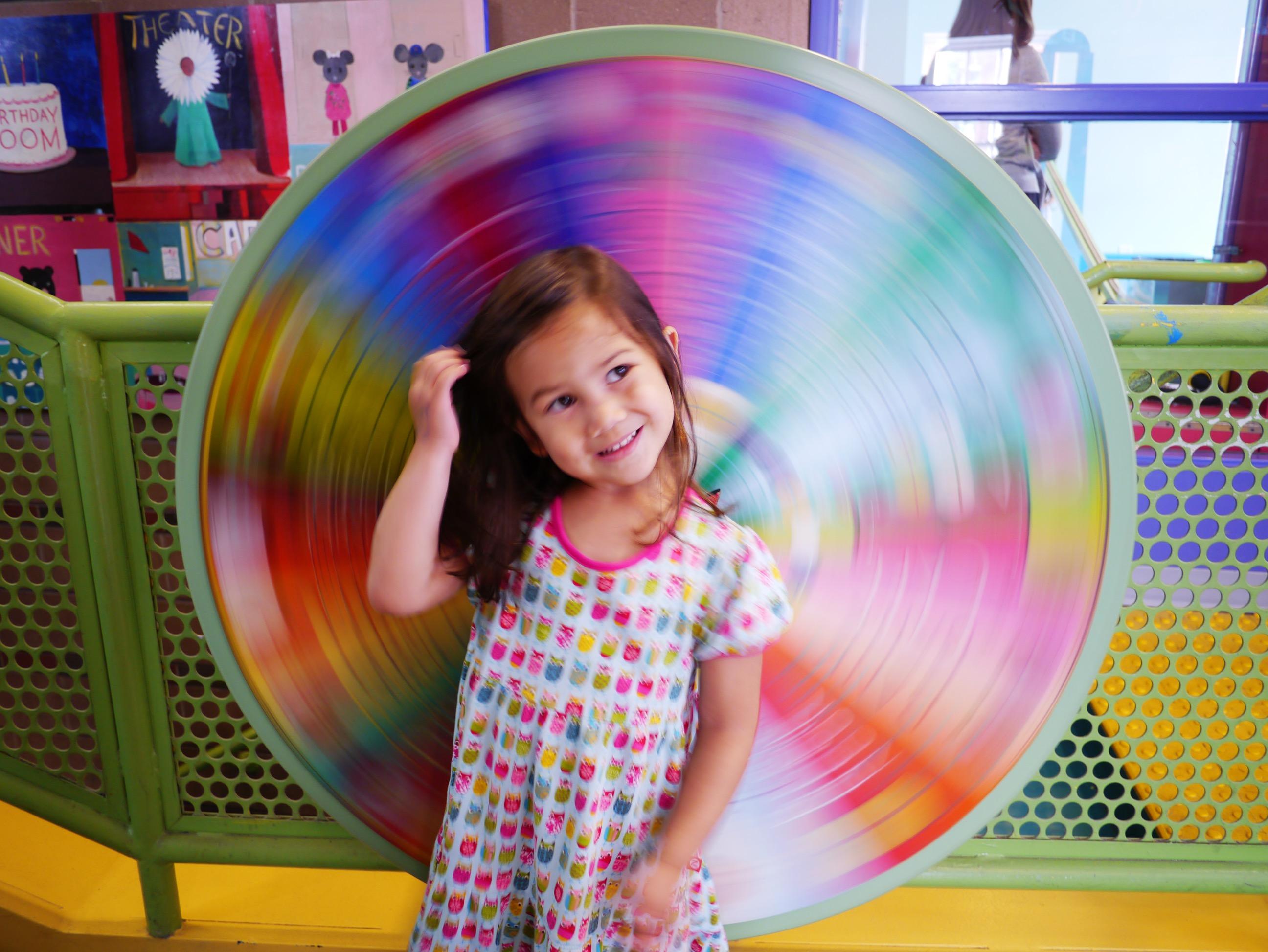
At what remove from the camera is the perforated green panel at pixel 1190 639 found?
92 cm

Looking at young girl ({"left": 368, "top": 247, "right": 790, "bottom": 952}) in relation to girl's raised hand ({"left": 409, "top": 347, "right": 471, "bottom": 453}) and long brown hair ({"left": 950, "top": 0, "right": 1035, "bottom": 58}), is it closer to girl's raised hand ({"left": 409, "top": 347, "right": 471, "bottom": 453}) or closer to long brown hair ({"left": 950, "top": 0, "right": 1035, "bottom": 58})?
girl's raised hand ({"left": 409, "top": 347, "right": 471, "bottom": 453})

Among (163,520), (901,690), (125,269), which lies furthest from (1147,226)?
(125,269)

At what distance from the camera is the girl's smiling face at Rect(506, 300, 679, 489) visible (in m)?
0.66

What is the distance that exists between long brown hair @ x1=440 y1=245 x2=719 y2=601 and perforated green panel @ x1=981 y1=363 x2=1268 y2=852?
0.55 meters

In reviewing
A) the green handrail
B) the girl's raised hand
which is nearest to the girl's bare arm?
the girl's raised hand

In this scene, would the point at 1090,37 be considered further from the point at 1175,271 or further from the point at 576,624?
the point at 576,624

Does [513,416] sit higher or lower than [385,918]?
higher

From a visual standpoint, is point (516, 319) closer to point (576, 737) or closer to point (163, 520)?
point (576, 737)

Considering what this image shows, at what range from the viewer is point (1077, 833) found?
1.28 meters

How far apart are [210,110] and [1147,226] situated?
293 centimetres

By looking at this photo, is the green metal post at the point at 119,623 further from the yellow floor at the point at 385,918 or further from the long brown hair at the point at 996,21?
the long brown hair at the point at 996,21

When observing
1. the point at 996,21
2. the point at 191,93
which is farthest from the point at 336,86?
the point at 996,21

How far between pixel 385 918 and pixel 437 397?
2.85 feet

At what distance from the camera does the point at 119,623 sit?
1038 millimetres
